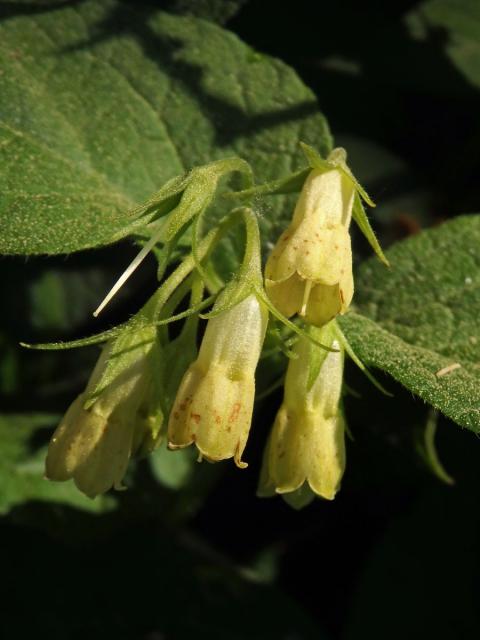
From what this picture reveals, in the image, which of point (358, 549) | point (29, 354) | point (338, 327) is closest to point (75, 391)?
point (29, 354)

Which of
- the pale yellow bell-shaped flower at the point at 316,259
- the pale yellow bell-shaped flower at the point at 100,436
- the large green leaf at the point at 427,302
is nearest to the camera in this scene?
the pale yellow bell-shaped flower at the point at 316,259

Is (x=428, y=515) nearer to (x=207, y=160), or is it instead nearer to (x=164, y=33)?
(x=207, y=160)

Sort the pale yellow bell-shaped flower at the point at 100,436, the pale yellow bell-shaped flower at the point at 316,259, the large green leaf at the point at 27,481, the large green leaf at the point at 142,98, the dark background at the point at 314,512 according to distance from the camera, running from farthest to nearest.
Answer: the dark background at the point at 314,512, the large green leaf at the point at 27,481, the large green leaf at the point at 142,98, the pale yellow bell-shaped flower at the point at 100,436, the pale yellow bell-shaped flower at the point at 316,259

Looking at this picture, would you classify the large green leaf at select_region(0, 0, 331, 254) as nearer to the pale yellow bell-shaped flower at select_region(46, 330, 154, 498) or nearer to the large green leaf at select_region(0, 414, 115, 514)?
the pale yellow bell-shaped flower at select_region(46, 330, 154, 498)

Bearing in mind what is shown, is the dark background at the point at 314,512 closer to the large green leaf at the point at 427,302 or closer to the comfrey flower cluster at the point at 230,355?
the large green leaf at the point at 427,302

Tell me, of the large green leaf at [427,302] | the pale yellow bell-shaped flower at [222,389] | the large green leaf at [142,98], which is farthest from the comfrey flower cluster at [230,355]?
the large green leaf at [142,98]

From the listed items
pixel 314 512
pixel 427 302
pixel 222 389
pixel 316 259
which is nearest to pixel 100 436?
pixel 222 389

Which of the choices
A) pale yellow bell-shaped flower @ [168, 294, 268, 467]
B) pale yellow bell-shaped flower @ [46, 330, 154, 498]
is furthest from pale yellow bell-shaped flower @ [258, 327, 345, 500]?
pale yellow bell-shaped flower @ [46, 330, 154, 498]

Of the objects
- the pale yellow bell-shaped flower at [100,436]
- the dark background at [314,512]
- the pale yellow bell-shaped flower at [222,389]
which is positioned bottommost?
the dark background at [314,512]
